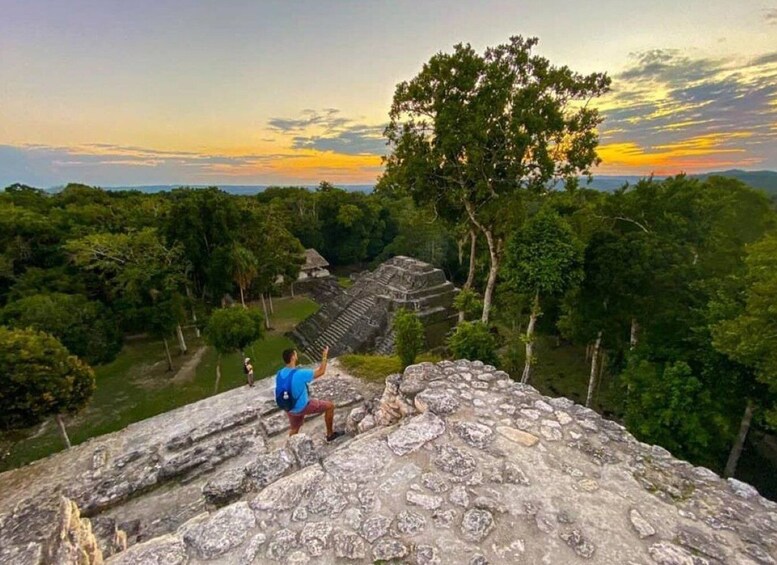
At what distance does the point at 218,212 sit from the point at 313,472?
15.3 m

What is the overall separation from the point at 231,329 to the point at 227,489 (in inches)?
342

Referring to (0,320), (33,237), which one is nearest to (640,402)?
(0,320)

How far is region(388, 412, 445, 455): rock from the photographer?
151 inches

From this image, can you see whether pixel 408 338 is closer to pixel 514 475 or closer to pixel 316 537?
pixel 514 475

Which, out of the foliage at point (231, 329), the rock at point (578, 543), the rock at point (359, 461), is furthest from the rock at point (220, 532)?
the foliage at point (231, 329)

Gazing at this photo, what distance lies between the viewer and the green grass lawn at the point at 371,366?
8.83 metres

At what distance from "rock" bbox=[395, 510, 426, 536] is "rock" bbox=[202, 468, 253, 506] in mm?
1742

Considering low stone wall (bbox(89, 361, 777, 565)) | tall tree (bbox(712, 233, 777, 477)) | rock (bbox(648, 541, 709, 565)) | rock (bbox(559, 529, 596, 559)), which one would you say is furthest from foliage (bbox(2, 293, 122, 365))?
tall tree (bbox(712, 233, 777, 477))

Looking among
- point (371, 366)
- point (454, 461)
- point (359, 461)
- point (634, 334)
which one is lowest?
point (371, 366)

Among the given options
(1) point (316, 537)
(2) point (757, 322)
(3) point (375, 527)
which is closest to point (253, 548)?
(1) point (316, 537)

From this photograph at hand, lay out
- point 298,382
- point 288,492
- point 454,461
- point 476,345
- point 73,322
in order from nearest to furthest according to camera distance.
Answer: point 288,492
point 454,461
point 298,382
point 476,345
point 73,322

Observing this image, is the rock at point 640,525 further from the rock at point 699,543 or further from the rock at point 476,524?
the rock at point 476,524

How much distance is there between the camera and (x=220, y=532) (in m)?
2.94

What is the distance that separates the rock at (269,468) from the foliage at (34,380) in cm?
690
